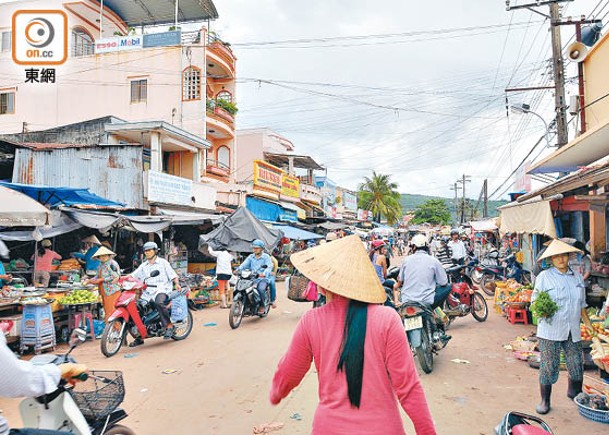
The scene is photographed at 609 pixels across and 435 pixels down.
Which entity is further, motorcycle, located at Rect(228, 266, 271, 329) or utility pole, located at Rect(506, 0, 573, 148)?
utility pole, located at Rect(506, 0, 573, 148)

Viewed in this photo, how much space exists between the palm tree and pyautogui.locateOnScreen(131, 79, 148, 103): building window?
33399 millimetres

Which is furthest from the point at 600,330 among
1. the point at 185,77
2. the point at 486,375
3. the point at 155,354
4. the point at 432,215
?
the point at 432,215

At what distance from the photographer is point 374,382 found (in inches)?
77.7

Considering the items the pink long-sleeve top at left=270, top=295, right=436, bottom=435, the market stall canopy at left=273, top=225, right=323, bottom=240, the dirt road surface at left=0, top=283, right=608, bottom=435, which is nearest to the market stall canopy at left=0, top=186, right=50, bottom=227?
the dirt road surface at left=0, top=283, right=608, bottom=435

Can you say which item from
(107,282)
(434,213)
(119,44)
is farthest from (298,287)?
(434,213)

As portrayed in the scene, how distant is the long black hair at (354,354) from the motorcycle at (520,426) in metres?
1.23

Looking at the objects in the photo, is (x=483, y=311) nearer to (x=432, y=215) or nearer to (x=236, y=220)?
(x=236, y=220)

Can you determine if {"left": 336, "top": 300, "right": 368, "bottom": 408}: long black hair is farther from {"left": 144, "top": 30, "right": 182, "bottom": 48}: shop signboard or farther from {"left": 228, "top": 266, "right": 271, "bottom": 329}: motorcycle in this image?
{"left": 144, "top": 30, "right": 182, "bottom": 48}: shop signboard

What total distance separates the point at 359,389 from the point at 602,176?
4719 mm

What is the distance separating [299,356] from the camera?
214cm

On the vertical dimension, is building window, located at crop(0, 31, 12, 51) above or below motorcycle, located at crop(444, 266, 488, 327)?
above

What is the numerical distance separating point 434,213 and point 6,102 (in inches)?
2451

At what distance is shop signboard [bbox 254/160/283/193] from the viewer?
2180cm

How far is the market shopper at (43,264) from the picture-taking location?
951 centimetres
